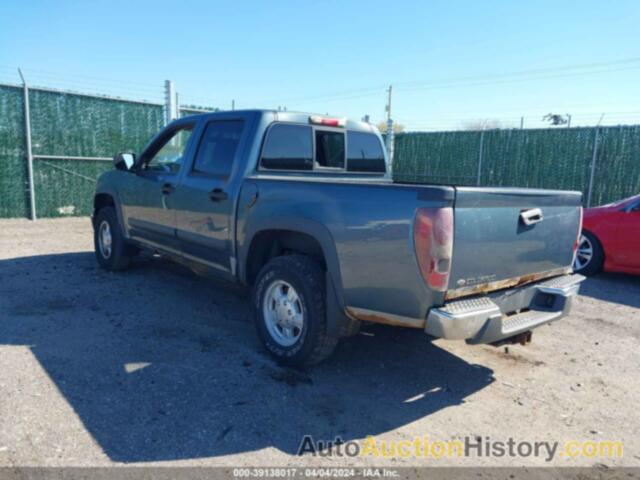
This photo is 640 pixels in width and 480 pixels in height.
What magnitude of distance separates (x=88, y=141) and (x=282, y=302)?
9788 mm


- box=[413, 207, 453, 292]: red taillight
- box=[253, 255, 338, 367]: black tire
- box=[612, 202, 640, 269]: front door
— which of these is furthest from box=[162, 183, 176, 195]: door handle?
box=[612, 202, 640, 269]: front door

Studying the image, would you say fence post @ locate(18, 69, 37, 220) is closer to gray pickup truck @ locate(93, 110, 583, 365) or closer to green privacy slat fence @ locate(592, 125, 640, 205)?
gray pickup truck @ locate(93, 110, 583, 365)

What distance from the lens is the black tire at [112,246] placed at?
6527 millimetres

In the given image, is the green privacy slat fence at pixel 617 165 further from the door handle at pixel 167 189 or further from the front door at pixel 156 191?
the door handle at pixel 167 189

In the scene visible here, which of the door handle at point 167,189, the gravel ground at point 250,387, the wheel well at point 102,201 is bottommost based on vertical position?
the gravel ground at point 250,387

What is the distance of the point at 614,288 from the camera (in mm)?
6828

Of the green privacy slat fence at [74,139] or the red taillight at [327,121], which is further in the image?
the green privacy slat fence at [74,139]

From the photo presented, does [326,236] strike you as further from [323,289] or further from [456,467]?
[456,467]

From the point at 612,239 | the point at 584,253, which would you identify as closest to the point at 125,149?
the point at 584,253

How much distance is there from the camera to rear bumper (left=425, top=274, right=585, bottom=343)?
298 cm

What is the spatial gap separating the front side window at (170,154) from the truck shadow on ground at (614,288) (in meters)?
5.40

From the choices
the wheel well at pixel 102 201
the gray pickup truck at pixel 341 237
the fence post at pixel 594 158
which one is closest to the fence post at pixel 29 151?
the wheel well at pixel 102 201

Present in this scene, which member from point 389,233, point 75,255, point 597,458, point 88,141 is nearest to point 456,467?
point 597,458

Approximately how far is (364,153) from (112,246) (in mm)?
3645
